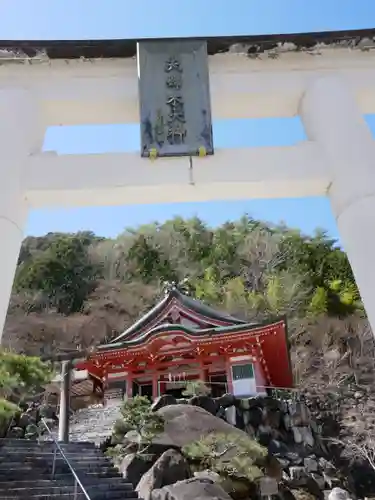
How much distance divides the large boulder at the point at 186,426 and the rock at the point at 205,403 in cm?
86

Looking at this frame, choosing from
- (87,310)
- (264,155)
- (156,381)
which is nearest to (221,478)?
(156,381)

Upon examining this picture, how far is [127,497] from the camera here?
7.42 metres

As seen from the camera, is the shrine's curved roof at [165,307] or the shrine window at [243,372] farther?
the shrine's curved roof at [165,307]

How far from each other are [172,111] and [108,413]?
41.1 ft

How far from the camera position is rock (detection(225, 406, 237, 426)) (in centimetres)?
1233

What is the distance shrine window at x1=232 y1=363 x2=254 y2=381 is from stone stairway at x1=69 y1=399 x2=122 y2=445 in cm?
363

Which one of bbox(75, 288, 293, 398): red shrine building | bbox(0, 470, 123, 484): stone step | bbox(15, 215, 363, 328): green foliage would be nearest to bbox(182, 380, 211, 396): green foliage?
bbox(75, 288, 293, 398): red shrine building

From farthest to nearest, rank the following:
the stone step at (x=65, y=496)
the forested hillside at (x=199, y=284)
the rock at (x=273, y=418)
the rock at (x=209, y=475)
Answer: the forested hillside at (x=199, y=284), the rock at (x=273, y=418), the rock at (x=209, y=475), the stone step at (x=65, y=496)

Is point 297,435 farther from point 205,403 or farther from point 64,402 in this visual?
point 64,402

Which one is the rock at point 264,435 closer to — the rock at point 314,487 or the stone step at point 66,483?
the rock at point 314,487

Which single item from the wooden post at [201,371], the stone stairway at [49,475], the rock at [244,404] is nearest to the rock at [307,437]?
the rock at [244,404]

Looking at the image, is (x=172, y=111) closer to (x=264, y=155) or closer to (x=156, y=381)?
(x=264, y=155)

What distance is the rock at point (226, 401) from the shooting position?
41.7 feet

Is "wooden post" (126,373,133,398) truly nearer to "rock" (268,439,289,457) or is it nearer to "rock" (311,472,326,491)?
"rock" (268,439,289,457)
